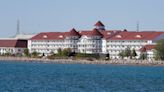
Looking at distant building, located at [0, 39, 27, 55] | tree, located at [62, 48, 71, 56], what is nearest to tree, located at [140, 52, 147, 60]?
tree, located at [62, 48, 71, 56]

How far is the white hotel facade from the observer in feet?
389

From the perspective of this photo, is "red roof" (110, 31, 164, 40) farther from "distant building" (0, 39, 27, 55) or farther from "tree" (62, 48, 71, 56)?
"distant building" (0, 39, 27, 55)

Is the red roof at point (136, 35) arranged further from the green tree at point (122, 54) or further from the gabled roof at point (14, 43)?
the gabled roof at point (14, 43)

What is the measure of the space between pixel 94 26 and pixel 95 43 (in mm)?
9282

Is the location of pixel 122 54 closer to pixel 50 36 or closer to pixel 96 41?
pixel 96 41

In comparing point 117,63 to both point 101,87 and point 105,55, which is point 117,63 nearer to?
point 105,55

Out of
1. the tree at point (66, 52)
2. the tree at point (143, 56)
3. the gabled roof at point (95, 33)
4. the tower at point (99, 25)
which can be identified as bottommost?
the tree at point (143, 56)

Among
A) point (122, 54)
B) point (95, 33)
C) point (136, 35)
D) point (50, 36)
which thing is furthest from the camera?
point (50, 36)

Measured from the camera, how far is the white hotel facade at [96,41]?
119m

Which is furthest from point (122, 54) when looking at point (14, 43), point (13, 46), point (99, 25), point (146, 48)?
point (14, 43)

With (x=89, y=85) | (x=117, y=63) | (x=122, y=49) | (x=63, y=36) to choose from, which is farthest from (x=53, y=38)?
(x=89, y=85)

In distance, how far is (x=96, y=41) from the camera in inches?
4776

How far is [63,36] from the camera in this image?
125562mm

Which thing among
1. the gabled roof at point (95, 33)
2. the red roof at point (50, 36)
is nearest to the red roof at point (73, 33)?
the red roof at point (50, 36)
